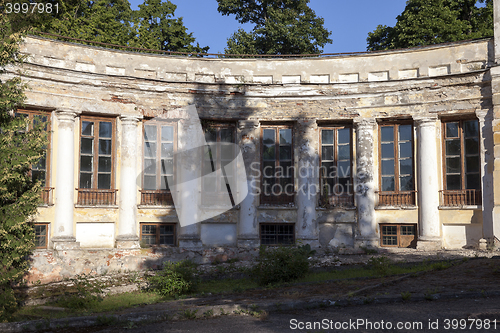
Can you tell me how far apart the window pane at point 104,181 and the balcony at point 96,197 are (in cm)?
22

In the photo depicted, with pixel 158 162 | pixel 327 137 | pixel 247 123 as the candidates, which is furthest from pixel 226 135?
pixel 327 137

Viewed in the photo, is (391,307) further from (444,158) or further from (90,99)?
(90,99)

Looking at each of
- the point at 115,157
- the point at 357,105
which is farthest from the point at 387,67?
the point at 115,157

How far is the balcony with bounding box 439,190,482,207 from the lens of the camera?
1482 centimetres

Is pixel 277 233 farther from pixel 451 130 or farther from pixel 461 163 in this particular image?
pixel 451 130

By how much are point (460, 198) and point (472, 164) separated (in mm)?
1097

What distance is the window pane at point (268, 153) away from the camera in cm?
1664

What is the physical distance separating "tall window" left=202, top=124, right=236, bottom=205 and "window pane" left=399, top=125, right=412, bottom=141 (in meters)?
5.43

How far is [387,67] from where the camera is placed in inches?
628

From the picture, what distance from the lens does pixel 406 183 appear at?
15.8 metres

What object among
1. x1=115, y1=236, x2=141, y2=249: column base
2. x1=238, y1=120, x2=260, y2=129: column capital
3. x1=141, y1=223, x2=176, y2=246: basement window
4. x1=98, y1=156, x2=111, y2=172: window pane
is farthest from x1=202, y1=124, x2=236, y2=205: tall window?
x1=98, y1=156, x2=111, y2=172: window pane

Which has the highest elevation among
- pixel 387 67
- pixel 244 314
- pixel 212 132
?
pixel 387 67

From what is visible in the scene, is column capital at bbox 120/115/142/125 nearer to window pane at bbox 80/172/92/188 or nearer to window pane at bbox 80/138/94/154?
window pane at bbox 80/138/94/154

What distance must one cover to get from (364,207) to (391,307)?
299 inches
